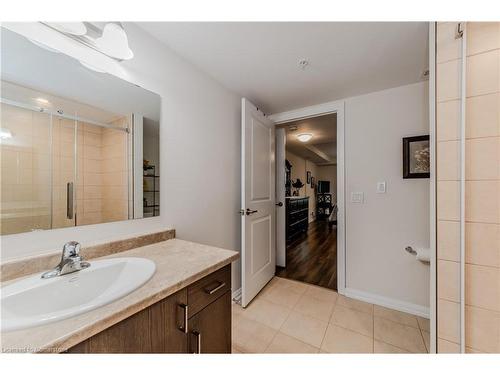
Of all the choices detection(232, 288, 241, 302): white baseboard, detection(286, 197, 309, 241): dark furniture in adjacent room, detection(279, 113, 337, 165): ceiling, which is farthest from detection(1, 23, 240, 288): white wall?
detection(286, 197, 309, 241): dark furniture in adjacent room

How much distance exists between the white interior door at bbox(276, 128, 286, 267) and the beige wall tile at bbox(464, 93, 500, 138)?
6.44ft

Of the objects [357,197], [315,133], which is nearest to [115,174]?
[357,197]

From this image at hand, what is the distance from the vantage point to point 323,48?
50.7 inches

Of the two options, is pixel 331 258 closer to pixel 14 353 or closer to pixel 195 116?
pixel 195 116

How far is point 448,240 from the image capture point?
920 mm

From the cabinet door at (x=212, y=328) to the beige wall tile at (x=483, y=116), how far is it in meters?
1.35

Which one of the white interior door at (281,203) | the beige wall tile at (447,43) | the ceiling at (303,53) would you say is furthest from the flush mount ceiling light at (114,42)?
the white interior door at (281,203)

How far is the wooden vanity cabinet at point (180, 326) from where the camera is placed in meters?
0.53

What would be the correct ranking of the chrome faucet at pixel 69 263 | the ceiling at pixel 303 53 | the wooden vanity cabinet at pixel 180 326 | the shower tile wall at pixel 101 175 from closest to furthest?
the wooden vanity cabinet at pixel 180 326
the chrome faucet at pixel 69 263
the shower tile wall at pixel 101 175
the ceiling at pixel 303 53

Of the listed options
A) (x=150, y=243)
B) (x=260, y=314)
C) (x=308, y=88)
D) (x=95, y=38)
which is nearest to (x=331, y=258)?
(x=260, y=314)

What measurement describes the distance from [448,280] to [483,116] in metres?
0.76

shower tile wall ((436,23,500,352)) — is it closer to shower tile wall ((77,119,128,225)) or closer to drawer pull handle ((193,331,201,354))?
drawer pull handle ((193,331,201,354))

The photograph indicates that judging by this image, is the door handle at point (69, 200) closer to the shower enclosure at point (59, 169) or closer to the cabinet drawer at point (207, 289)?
the shower enclosure at point (59, 169)

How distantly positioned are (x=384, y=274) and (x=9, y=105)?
2.70 meters
